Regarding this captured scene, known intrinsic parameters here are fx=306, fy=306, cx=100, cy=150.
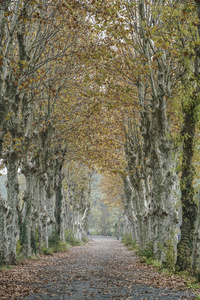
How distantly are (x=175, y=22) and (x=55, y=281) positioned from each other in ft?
32.4

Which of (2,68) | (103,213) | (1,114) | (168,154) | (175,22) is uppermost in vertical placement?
(175,22)

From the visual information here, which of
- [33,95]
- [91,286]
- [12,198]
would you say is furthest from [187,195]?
[33,95]

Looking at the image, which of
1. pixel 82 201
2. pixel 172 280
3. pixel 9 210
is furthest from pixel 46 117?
pixel 82 201

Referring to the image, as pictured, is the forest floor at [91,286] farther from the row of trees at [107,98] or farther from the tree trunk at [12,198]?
the tree trunk at [12,198]

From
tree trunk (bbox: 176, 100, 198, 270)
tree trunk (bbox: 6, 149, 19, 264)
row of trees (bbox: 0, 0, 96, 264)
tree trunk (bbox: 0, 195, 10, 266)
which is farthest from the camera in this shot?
tree trunk (bbox: 6, 149, 19, 264)

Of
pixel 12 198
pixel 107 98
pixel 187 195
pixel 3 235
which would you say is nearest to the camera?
A: pixel 187 195

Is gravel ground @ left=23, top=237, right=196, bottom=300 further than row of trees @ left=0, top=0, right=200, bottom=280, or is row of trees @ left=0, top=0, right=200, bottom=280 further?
row of trees @ left=0, top=0, right=200, bottom=280

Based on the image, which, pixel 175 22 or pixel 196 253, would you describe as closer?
pixel 196 253

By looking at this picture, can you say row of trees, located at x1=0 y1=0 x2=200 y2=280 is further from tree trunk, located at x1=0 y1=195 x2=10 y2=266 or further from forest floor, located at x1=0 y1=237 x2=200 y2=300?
forest floor, located at x1=0 y1=237 x2=200 y2=300

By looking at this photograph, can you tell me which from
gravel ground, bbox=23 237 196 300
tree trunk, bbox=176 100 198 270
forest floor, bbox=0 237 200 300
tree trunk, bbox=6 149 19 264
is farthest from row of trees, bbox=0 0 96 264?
tree trunk, bbox=176 100 198 270

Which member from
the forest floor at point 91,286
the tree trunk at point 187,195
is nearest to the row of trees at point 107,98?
the tree trunk at point 187,195

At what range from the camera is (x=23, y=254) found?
1606 centimetres

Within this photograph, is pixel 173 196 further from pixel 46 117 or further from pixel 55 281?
pixel 46 117

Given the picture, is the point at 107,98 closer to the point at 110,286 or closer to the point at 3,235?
the point at 3,235
